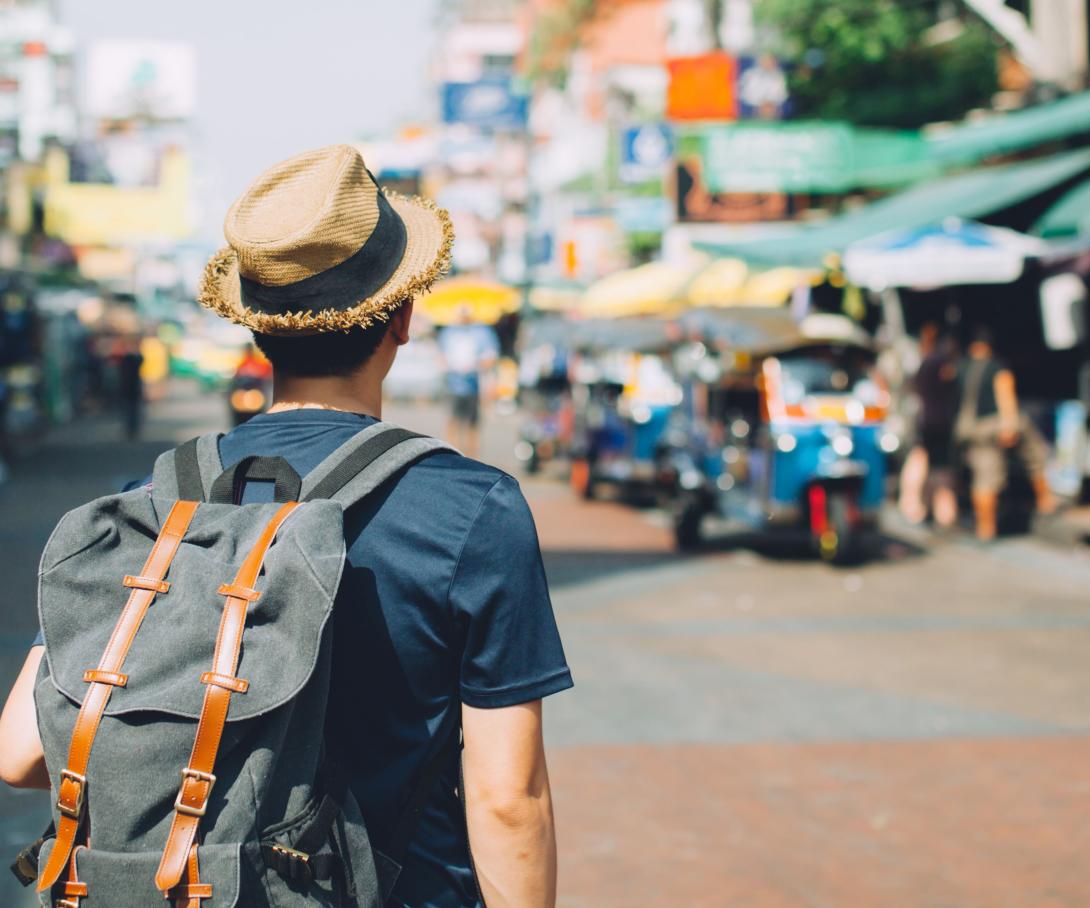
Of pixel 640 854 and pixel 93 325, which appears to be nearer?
pixel 640 854

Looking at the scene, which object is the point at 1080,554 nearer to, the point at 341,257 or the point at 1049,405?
the point at 1049,405

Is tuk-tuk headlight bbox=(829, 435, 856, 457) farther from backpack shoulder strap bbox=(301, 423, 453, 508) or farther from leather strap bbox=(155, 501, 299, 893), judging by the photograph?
leather strap bbox=(155, 501, 299, 893)

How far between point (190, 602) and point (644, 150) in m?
25.9

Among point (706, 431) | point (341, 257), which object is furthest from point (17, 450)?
point (341, 257)

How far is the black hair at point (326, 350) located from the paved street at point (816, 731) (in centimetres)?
317

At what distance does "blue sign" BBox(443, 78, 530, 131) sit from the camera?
31062 mm

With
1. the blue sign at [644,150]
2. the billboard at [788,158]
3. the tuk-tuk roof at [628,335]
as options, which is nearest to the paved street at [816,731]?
the tuk-tuk roof at [628,335]

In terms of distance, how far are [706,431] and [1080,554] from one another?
11.0 ft

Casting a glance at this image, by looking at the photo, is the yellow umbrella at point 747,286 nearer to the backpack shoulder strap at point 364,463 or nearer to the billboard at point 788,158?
the billboard at point 788,158

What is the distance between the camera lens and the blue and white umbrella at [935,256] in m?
14.5

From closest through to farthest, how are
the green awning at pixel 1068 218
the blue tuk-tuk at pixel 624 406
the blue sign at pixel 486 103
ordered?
the green awning at pixel 1068 218
the blue tuk-tuk at pixel 624 406
the blue sign at pixel 486 103

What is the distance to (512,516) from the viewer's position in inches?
79.6

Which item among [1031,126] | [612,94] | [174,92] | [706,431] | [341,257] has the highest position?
[174,92]

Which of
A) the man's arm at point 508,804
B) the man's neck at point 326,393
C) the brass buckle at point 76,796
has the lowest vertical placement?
the man's arm at point 508,804
